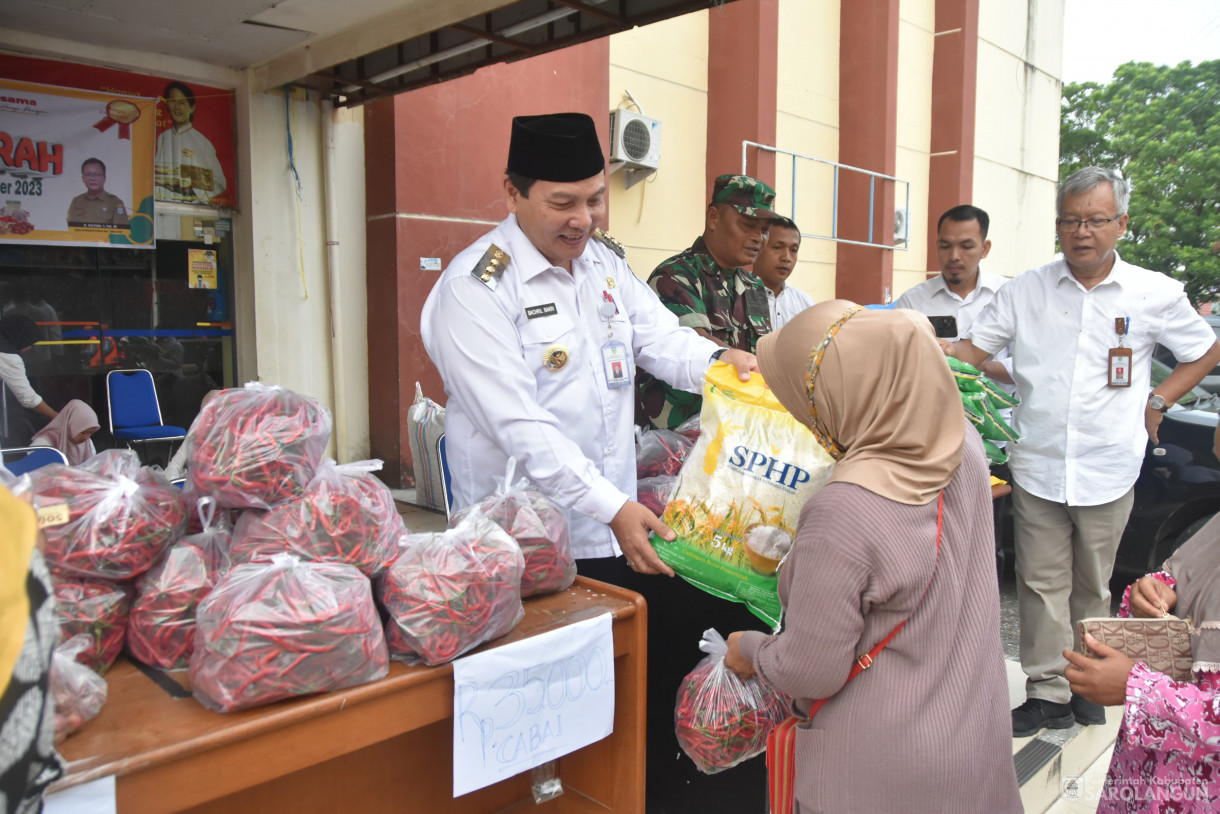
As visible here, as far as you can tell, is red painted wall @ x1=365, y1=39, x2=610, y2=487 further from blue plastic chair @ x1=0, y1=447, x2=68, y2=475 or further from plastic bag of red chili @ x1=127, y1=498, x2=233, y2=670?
plastic bag of red chili @ x1=127, y1=498, x2=233, y2=670

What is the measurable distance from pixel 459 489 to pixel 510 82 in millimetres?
4340

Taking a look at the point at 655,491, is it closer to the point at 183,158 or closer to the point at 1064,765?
the point at 1064,765

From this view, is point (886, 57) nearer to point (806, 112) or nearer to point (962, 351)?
point (806, 112)

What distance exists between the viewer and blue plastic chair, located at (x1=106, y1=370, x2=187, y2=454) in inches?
200

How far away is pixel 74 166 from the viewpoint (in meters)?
4.50

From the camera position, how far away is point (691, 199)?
26.8 feet

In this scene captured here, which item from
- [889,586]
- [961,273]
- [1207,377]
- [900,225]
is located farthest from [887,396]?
[900,225]

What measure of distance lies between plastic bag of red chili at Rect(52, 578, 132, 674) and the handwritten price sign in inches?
21.4

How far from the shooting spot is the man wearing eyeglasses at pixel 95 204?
4.56m

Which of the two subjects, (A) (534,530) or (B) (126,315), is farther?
(B) (126,315)

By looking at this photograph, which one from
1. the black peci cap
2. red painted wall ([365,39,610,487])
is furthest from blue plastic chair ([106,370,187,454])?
the black peci cap

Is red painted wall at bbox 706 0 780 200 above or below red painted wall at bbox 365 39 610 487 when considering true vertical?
above

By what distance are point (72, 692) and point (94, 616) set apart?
20 centimetres

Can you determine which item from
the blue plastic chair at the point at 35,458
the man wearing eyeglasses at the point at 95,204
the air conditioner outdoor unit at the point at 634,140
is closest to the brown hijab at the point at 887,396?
the blue plastic chair at the point at 35,458
